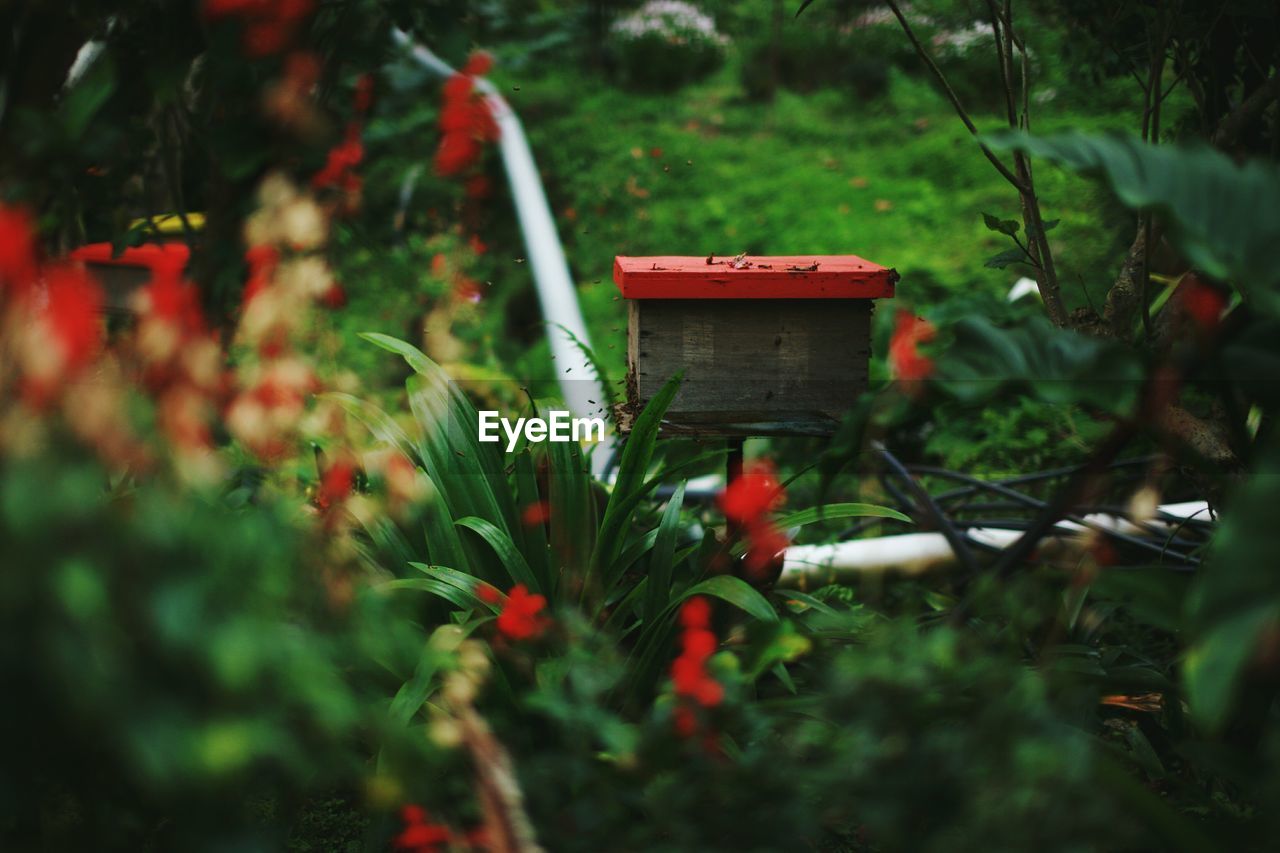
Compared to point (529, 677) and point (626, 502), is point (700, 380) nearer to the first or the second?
point (626, 502)

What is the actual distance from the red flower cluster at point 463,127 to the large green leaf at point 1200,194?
4.33 m

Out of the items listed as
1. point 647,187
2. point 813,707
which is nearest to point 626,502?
point 813,707

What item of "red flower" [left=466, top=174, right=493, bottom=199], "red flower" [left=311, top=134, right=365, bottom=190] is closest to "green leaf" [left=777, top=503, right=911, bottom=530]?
"red flower" [left=311, top=134, right=365, bottom=190]

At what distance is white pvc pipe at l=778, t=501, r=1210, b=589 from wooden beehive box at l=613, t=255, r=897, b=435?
2.46ft

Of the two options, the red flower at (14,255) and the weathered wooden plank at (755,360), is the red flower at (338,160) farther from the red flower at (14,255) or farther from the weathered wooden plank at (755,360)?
the red flower at (14,255)

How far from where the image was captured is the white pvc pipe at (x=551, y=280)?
10.0 feet

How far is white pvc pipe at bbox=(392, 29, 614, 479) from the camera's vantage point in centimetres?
306

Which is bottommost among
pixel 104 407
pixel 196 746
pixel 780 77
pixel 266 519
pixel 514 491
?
pixel 514 491

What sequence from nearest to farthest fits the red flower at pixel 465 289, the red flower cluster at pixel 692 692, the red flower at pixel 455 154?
the red flower cluster at pixel 692 692 → the red flower at pixel 465 289 → the red flower at pixel 455 154

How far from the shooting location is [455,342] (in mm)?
4762

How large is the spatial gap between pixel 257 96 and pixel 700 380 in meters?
1.22

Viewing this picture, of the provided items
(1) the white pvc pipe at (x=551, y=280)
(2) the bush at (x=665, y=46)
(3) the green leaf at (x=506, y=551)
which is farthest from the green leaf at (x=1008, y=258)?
(2) the bush at (x=665, y=46)

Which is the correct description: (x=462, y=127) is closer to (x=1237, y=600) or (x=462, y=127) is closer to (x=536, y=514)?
(x=536, y=514)

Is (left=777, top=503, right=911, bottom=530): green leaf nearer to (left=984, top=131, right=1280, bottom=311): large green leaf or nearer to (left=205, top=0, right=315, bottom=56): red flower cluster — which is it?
(left=984, top=131, right=1280, bottom=311): large green leaf
